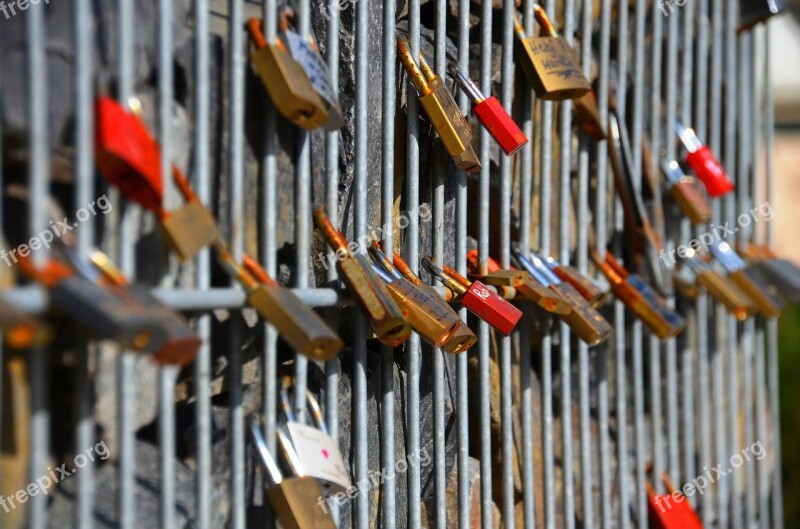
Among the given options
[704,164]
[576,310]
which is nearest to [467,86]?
[576,310]

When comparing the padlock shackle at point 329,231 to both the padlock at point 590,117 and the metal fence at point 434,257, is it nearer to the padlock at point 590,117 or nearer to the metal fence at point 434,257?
the metal fence at point 434,257

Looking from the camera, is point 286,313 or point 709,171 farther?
point 709,171

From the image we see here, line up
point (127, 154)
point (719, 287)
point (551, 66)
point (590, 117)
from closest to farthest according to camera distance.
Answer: point (127, 154), point (551, 66), point (590, 117), point (719, 287)

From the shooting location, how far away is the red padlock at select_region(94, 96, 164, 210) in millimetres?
1157

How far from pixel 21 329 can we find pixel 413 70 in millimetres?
928

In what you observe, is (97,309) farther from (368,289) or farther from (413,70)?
(413,70)

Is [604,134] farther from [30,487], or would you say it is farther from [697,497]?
[30,487]

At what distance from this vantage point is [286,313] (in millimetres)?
1351

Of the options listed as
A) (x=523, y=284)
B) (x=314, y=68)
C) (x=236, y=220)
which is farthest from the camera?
(x=523, y=284)

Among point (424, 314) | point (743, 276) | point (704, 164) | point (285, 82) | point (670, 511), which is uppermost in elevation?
point (285, 82)

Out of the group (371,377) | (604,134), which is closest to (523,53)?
(604,134)

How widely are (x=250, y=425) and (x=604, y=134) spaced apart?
123 cm

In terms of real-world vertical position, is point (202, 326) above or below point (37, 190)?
below

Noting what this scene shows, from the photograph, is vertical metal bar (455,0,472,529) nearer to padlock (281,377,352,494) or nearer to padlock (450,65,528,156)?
padlock (450,65,528,156)
